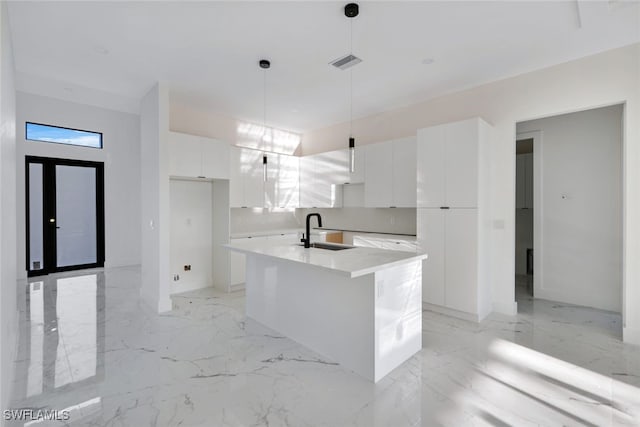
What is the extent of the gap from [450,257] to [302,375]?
2.31m

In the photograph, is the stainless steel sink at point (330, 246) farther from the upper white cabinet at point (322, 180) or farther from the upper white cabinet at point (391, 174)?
the upper white cabinet at point (322, 180)

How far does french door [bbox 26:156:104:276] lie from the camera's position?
212 inches

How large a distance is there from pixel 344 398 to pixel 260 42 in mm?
3108

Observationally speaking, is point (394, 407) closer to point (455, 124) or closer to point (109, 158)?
point (455, 124)

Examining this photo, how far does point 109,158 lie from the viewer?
605cm

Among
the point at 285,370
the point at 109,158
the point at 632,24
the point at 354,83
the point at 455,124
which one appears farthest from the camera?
the point at 109,158

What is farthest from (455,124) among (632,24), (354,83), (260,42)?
(260,42)

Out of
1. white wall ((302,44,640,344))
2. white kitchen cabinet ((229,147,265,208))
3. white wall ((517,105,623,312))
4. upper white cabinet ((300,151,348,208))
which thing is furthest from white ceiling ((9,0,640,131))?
upper white cabinet ((300,151,348,208))

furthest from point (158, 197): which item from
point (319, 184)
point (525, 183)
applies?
point (525, 183)

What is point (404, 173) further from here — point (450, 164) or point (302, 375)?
point (302, 375)

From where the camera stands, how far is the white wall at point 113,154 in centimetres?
535

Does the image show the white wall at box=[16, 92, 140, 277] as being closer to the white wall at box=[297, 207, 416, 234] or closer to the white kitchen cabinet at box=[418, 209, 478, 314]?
the white wall at box=[297, 207, 416, 234]

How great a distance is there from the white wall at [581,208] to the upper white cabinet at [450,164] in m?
1.44

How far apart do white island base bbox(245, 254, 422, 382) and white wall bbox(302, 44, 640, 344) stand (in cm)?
170
